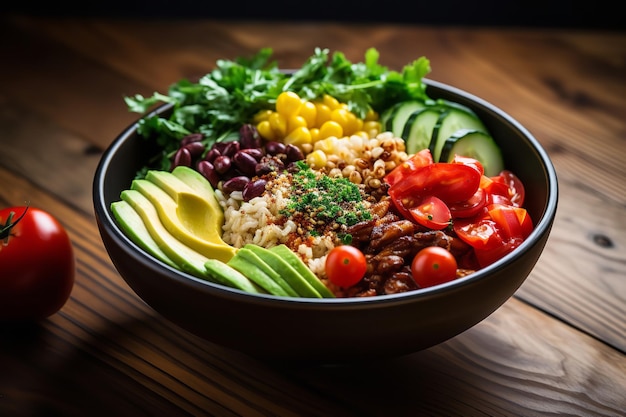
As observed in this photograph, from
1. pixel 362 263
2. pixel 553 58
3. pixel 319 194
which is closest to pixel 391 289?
pixel 362 263

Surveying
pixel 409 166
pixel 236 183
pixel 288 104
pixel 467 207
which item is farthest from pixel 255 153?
pixel 467 207

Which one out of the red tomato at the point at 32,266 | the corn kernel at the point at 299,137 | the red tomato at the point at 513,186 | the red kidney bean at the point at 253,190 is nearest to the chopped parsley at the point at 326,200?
the red kidney bean at the point at 253,190

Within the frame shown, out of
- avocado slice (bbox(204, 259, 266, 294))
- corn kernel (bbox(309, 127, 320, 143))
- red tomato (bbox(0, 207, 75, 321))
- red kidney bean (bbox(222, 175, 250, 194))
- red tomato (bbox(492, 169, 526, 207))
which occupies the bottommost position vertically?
red tomato (bbox(0, 207, 75, 321))

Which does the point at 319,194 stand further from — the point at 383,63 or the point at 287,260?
the point at 383,63

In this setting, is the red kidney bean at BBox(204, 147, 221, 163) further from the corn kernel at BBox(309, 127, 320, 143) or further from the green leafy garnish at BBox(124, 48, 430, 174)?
the corn kernel at BBox(309, 127, 320, 143)

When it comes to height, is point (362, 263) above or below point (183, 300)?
above

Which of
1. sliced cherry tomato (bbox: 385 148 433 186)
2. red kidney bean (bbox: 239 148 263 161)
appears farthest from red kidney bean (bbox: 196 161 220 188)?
sliced cherry tomato (bbox: 385 148 433 186)

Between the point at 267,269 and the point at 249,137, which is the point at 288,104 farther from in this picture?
the point at 267,269
